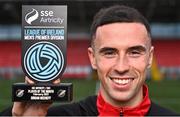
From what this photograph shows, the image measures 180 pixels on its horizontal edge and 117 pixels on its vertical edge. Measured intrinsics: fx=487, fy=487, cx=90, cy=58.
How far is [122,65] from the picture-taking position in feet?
5.91

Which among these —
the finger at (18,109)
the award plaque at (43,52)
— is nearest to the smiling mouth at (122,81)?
the award plaque at (43,52)

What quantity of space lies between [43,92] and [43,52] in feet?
0.53

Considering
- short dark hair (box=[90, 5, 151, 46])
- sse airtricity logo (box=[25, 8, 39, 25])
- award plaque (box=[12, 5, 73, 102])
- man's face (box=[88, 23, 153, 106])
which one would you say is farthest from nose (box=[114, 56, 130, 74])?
sse airtricity logo (box=[25, 8, 39, 25])

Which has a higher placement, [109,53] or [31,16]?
Answer: [31,16]

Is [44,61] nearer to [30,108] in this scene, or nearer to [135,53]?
[30,108]

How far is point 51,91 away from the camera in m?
1.99

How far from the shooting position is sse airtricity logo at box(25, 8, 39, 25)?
6.42 ft

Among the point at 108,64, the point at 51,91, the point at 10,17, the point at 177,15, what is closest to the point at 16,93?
the point at 51,91

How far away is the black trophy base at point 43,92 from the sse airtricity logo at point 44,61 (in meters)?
0.04

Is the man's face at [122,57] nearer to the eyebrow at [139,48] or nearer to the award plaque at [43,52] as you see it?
the eyebrow at [139,48]

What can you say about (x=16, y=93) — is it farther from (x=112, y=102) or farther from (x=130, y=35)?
(x=130, y=35)

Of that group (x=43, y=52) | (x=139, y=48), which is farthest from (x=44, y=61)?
(x=139, y=48)

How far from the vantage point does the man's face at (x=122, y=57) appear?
1.81 m

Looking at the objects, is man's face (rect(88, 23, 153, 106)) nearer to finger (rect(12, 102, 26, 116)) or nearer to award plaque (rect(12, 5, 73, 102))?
award plaque (rect(12, 5, 73, 102))
